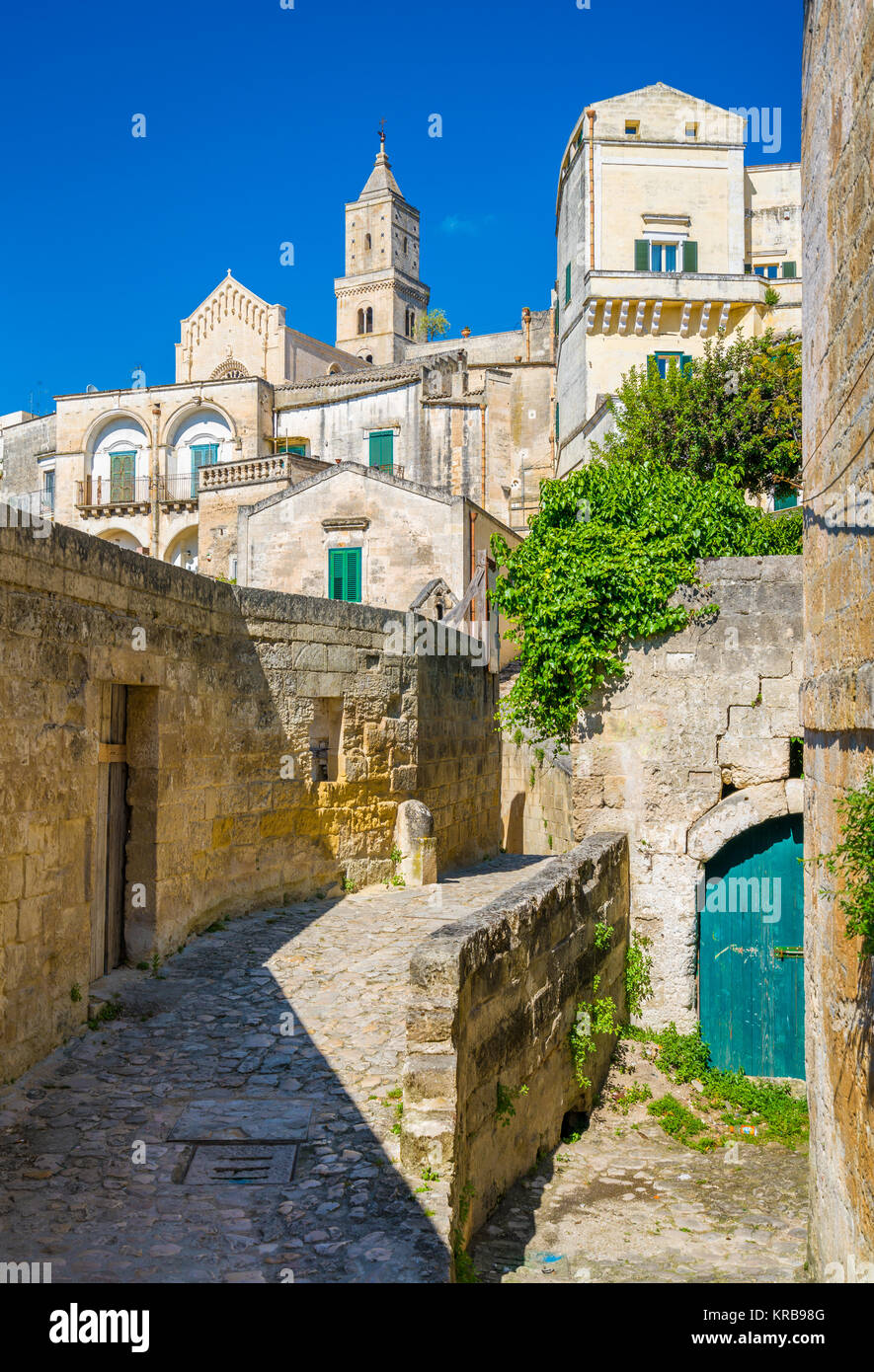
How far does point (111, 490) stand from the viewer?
3422cm

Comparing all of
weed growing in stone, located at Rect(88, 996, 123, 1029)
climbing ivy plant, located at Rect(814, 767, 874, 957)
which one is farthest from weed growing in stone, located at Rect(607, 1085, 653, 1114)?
climbing ivy plant, located at Rect(814, 767, 874, 957)

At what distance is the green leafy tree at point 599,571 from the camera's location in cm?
881

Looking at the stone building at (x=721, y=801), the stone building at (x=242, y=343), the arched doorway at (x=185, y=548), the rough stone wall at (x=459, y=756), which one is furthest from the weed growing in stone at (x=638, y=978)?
the stone building at (x=242, y=343)

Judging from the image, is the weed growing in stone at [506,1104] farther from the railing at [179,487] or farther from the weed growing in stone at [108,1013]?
the railing at [179,487]

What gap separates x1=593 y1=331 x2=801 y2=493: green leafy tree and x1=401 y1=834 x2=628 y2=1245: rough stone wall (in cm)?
1085

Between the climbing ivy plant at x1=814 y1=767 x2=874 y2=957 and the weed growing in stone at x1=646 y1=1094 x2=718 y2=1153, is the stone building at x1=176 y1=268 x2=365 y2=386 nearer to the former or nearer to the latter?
the weed growing in stone at x1=646 y1=1094 x2=718 y2=1153

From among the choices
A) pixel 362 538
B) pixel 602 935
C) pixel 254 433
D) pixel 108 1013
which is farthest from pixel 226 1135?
pixel 254 433

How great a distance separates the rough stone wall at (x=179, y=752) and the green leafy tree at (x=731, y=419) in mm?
7472

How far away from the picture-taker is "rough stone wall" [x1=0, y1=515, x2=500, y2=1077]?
5.24 metres

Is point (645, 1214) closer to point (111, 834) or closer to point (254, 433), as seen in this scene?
point (111, 834)

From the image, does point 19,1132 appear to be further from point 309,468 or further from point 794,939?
point 309,468

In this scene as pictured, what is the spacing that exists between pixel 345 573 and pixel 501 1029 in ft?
51.8

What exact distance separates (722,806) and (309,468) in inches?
817

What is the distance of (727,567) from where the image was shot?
8.63 meters
